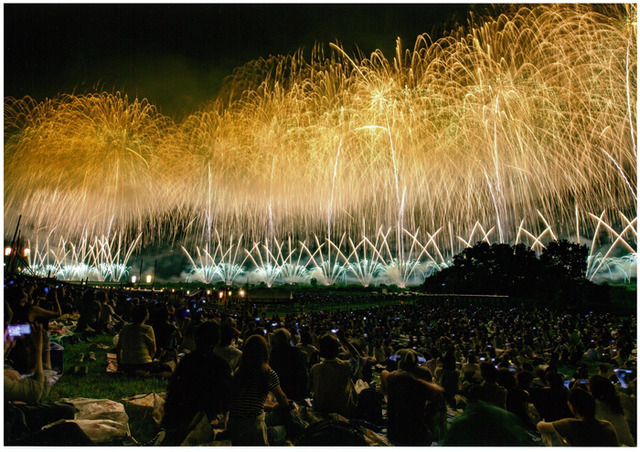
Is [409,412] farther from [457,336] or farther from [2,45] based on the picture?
[457,336]

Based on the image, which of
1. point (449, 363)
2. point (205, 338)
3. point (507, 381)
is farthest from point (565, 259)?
point (205, 338)

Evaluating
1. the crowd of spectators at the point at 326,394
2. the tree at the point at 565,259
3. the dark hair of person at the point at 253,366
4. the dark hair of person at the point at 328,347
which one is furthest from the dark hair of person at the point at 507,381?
the tree at the point at 565,259

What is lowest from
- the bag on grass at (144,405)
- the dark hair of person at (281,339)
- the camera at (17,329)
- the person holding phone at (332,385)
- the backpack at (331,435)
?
the bag on grass at (144,405)

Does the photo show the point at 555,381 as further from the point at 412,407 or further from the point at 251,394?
the point at 251,394

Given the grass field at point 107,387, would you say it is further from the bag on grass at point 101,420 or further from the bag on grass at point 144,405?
the bag on grass at point 101,420

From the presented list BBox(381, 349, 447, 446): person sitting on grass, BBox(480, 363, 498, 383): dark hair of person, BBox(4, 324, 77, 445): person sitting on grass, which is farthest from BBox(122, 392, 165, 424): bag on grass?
BBox(480, 363, 498, 383): dark hair of person
